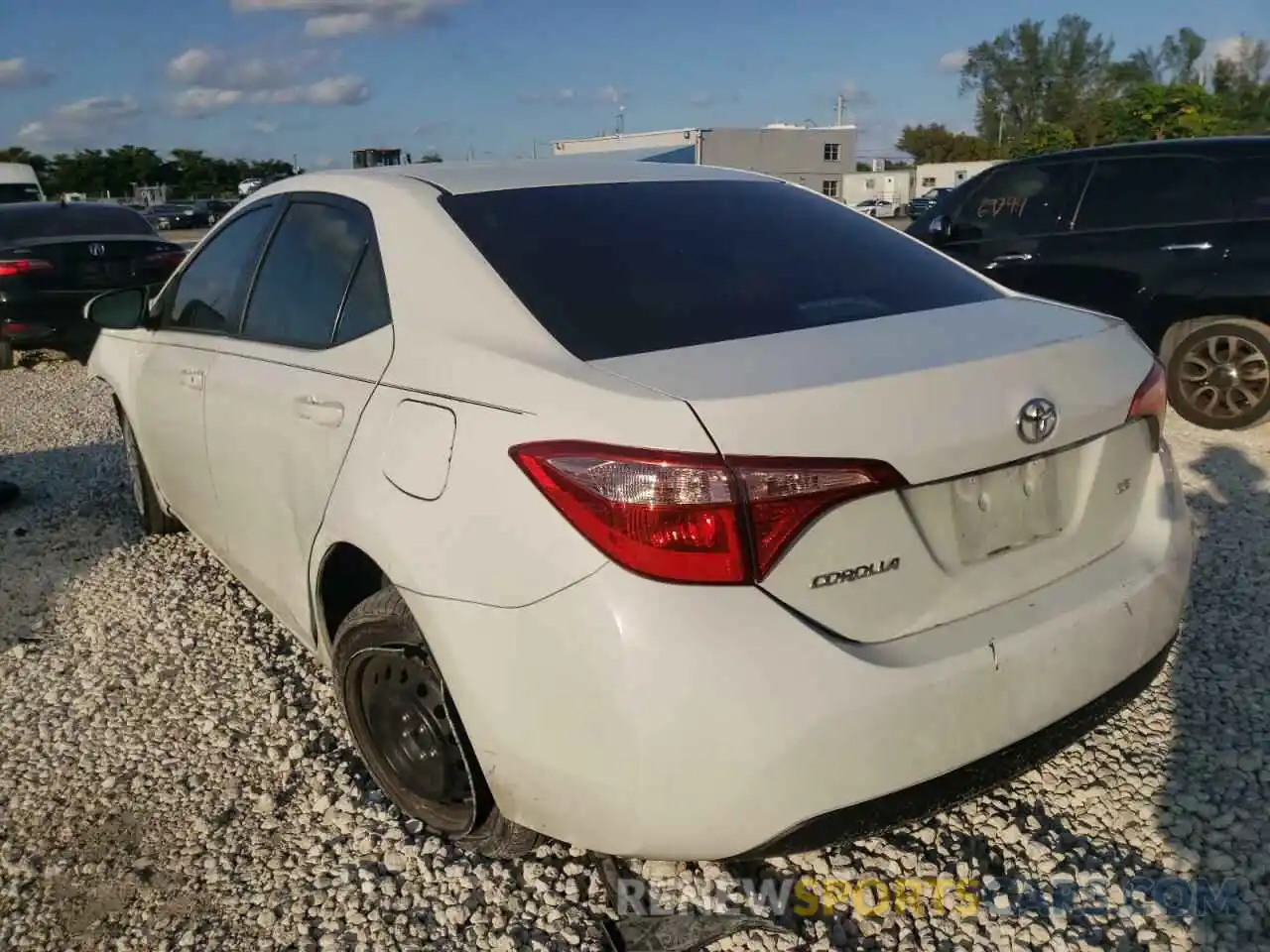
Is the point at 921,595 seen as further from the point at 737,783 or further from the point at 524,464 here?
the point at 524,464

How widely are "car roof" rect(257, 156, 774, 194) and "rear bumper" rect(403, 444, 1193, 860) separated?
48.5 inches

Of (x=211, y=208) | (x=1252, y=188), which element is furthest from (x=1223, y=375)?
(x=211, y=208)

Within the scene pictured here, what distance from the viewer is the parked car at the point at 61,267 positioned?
9258 mm

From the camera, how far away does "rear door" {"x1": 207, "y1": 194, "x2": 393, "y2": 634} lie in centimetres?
251

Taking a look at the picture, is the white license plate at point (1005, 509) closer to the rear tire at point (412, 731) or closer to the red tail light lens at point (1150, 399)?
the red tail light lens at point (1150, 399)

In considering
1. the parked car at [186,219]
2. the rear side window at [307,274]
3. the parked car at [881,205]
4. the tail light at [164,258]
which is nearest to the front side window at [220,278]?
the rear side window at [307,274]

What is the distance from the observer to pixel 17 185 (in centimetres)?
1711

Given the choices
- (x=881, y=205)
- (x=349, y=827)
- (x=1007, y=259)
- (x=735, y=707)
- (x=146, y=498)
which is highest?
(x=1007, y=259)

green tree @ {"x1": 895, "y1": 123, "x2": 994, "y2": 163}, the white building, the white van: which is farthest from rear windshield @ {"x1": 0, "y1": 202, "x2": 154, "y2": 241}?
green tree @ {"x1": 895, "y1": 123, "x2": 994, "y2": 163}

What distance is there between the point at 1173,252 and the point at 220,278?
5306 millimetres

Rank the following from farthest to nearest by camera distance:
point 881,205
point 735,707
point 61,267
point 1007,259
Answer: point 881,205 < point 61,267 < point 1007,259 < point 735,707

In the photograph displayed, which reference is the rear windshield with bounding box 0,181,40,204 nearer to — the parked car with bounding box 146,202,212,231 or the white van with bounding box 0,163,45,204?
the white van with bounding box 0,163,45,204

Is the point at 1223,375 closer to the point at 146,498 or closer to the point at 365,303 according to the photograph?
the point at 365,303

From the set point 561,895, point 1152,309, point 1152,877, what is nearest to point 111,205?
point 1152,309
